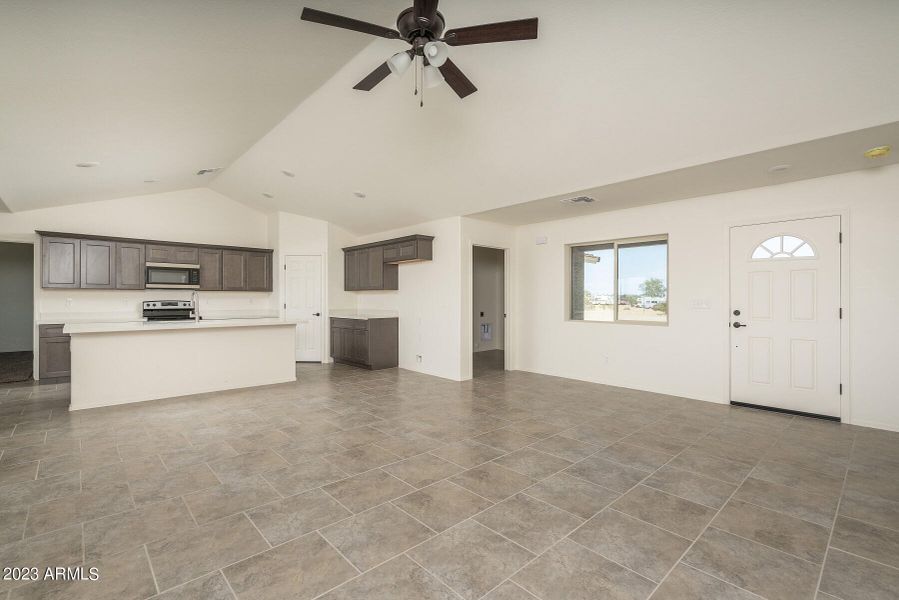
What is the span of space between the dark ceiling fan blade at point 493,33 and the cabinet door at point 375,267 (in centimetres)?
518

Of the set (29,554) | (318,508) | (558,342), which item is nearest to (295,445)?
(318,508)

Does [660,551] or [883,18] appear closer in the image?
[660,551]

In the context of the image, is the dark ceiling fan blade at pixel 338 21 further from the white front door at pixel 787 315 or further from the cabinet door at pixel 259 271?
the cabinet door at pixel 259 271

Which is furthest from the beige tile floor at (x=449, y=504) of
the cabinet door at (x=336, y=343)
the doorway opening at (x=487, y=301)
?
the doorway opening at (x=487, y=301)

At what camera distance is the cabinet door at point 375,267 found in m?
7.29

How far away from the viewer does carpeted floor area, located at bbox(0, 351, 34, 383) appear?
5957 millimetres

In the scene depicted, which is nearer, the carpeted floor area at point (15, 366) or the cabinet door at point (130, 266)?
the carpeted floor area at point (15, 366)

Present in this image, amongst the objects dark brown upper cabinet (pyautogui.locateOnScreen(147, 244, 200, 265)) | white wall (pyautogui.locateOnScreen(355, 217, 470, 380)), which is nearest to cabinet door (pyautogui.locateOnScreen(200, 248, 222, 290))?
dark brown upper cabinet (pyautogui.locateOnScreen(147, 244, 200, 265))

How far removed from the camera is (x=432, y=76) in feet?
8.25

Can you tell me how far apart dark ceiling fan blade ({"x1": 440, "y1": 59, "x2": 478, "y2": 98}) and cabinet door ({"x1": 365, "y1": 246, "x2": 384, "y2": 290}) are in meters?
4.73

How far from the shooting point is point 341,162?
17.4 ft

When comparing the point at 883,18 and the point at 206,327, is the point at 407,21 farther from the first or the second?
the point at 206,327

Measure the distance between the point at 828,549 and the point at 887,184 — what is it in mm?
3673

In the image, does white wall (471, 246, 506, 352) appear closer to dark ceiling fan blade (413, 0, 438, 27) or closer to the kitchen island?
the kitchen island
